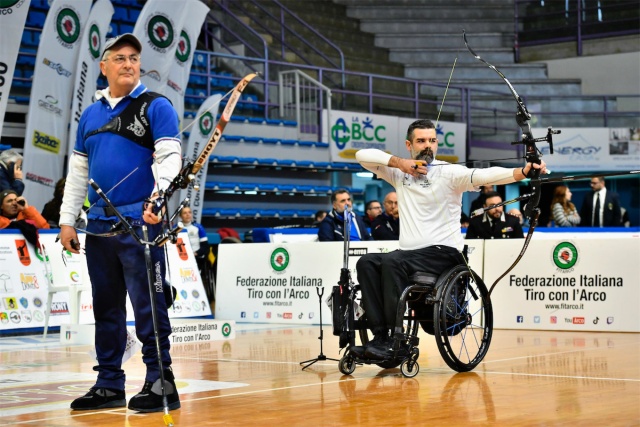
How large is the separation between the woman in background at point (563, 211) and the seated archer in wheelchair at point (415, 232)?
835cm

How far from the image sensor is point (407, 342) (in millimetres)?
A: 6184

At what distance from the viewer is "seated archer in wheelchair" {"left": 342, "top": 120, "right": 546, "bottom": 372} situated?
6141mm

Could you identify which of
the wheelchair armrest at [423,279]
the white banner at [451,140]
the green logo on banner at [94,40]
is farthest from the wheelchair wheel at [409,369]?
the white banner at [451,140]

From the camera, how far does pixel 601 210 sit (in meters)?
15.1

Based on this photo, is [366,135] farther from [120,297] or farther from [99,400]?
[99,400]

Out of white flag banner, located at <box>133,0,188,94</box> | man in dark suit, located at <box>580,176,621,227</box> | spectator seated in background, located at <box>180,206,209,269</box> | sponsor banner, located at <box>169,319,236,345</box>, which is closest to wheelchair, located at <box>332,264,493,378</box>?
sponsor banner, located at <box>169,319,236,345</box>

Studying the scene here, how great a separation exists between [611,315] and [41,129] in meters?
7.91

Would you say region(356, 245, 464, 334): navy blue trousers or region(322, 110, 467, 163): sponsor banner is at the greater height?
region(322, 110, 467, 163): sponsor banner

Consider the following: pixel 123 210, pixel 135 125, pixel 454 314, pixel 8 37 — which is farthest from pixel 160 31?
pixel 123 210

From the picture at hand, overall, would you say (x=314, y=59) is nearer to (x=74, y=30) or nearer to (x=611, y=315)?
(x=74, y=30)

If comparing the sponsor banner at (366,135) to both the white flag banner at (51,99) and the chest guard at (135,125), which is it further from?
the chest guard at (135,125)

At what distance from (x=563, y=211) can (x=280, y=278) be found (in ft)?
16.5

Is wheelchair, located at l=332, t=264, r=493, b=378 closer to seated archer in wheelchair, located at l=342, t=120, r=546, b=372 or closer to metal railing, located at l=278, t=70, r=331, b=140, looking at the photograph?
seated archer in wheelchair, located at l=342, t=120, r=546, b=372

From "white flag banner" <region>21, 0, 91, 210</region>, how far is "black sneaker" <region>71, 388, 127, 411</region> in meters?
8.97
